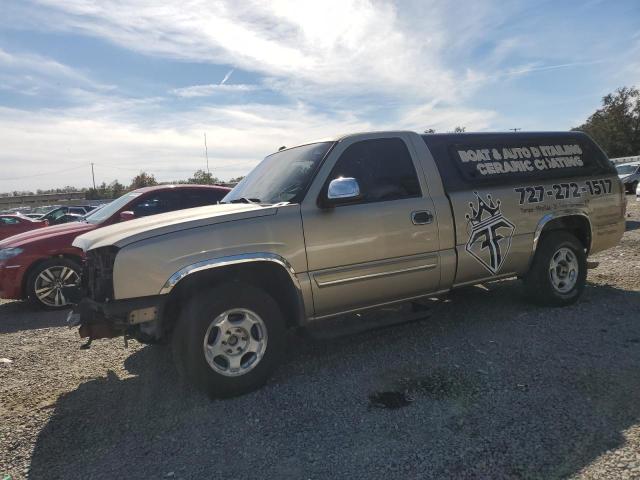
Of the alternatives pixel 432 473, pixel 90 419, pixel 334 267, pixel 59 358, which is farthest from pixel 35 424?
pixel 432 473

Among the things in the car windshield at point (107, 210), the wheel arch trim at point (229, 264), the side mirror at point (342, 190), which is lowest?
the wheel arch trim at point (229, 264)

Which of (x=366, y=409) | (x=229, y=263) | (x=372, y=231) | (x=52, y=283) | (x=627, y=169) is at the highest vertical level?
(x=627, y=169)

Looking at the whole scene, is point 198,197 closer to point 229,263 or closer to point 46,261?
point 46,261

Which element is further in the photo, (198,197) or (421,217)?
(198,197)

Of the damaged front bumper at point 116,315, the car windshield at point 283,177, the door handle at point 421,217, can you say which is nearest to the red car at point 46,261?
the car windshield at point 283,177

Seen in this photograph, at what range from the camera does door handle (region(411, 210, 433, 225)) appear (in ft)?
13.9

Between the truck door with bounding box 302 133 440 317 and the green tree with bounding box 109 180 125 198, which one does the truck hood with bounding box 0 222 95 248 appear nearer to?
the truck door with bounding box 302 133 440 317

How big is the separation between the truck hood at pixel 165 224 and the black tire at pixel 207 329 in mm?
518

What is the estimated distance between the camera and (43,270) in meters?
6.58

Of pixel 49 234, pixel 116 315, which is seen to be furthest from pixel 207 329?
pixel 49 234

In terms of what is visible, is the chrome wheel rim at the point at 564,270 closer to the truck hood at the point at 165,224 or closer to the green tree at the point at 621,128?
the truck hood at the point at 165,224

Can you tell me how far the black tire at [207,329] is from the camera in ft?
11.2

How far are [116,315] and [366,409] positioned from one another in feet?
6.15

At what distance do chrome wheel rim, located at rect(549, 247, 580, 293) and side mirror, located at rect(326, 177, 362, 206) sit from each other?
2.85 m
